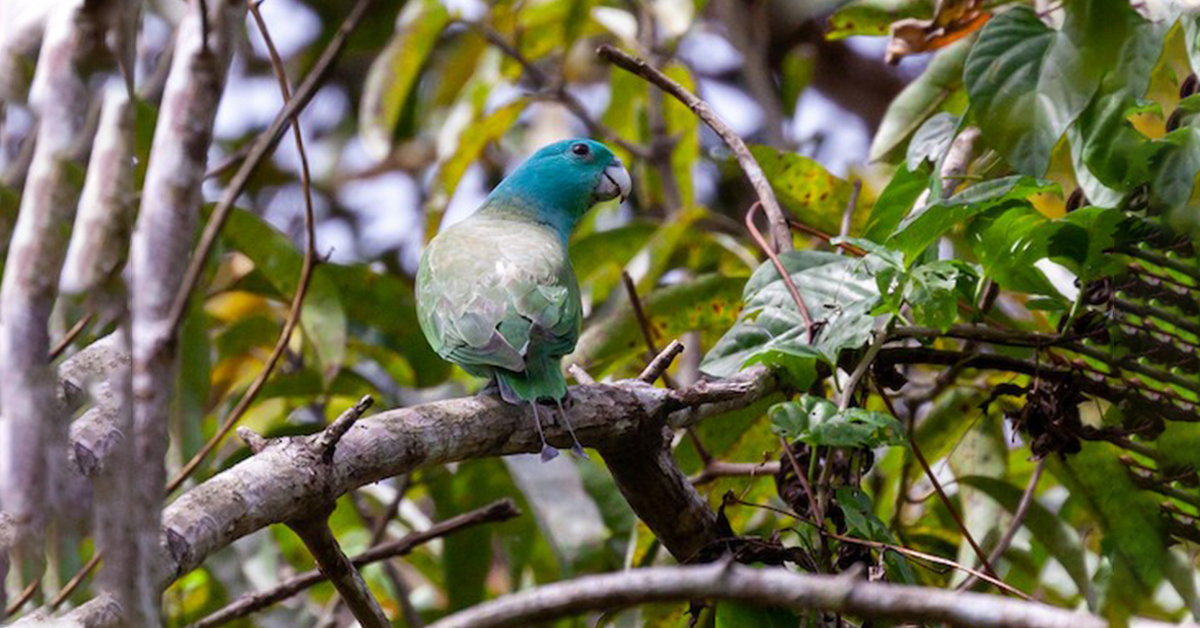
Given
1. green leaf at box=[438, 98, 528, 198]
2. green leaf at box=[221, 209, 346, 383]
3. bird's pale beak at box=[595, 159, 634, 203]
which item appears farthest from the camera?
green leaf at box=[438, 98, 528, 198]

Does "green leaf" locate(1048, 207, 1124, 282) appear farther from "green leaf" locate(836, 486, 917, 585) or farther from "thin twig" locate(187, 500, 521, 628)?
"thin twig" locate(187, 500, 521, 628)

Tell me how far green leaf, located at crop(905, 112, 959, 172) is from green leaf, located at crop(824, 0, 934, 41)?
1.84ft

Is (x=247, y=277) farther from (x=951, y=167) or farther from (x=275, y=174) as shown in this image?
(x=275, y=174)

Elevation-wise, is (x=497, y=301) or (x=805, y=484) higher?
(x=497, y=301)

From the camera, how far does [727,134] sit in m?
3.32

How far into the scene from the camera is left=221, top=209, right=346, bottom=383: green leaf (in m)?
4.09

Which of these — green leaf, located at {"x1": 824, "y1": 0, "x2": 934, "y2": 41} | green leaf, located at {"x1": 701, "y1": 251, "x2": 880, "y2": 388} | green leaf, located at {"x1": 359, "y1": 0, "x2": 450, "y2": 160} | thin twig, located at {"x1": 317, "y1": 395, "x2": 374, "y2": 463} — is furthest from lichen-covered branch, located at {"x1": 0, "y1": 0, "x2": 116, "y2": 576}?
green leaf, located at {"x1": 359, "y1": 0, "x2": 450, "y2": 160}

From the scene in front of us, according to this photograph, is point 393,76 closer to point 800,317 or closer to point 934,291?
point 800,317

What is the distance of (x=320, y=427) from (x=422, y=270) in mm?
766

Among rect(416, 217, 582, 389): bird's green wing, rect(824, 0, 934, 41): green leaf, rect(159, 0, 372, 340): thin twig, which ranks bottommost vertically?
rect(416, 217, 582, 389): bird's green wing

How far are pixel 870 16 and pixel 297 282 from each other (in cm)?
176

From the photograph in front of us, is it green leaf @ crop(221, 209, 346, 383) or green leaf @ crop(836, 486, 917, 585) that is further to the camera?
green leaf @ crop(221, 209, 346, 383)

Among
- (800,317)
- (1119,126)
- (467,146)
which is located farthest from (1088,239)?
(467,146)

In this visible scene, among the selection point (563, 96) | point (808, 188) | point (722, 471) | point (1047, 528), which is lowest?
point (1047, 528)
